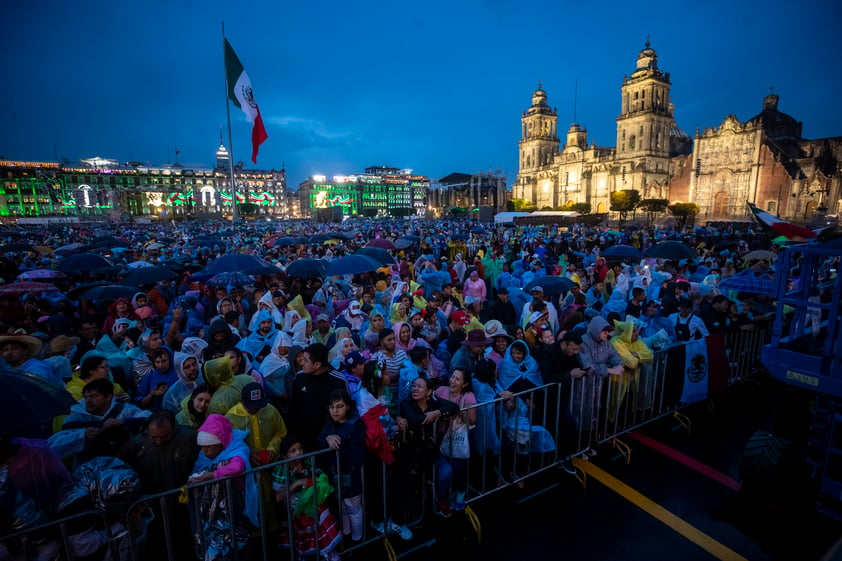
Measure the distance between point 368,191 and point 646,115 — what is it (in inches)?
4007

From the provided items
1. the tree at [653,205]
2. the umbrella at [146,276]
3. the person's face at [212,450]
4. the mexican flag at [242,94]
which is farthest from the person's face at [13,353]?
the tree at [653,205]

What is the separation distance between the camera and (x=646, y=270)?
11078 millimetres

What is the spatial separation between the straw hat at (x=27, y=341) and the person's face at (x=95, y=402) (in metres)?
1.83

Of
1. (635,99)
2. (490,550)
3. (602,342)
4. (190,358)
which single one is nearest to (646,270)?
(602,342)

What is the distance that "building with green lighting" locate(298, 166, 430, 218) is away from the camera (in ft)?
453

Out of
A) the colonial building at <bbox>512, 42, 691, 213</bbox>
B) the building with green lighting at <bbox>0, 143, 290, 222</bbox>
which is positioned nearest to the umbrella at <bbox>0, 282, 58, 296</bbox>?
the colonial building at <bbox>512, 42, 691, 213</bbox>

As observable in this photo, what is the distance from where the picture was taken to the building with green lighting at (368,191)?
138000mm

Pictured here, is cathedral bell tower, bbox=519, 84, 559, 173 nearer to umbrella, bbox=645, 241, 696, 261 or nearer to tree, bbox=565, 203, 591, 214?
tree, bbox=565, 203, 591, 214

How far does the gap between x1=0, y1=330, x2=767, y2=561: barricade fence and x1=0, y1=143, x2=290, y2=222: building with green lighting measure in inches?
3493

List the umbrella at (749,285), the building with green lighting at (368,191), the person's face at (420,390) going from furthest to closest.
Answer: the building with green lighting at (368,191)
the umbrella at (749,285)
the person's face at (420,390)

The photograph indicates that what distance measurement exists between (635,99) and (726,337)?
3012 inches

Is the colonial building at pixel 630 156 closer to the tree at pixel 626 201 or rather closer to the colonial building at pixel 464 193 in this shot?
the tree at pixel 626 201

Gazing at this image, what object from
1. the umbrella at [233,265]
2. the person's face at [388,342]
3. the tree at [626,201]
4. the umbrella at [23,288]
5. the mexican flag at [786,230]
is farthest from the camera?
the tree at [626,201]

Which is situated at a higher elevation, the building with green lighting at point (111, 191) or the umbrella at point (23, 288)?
the building with green lighting at point (111, 191)
